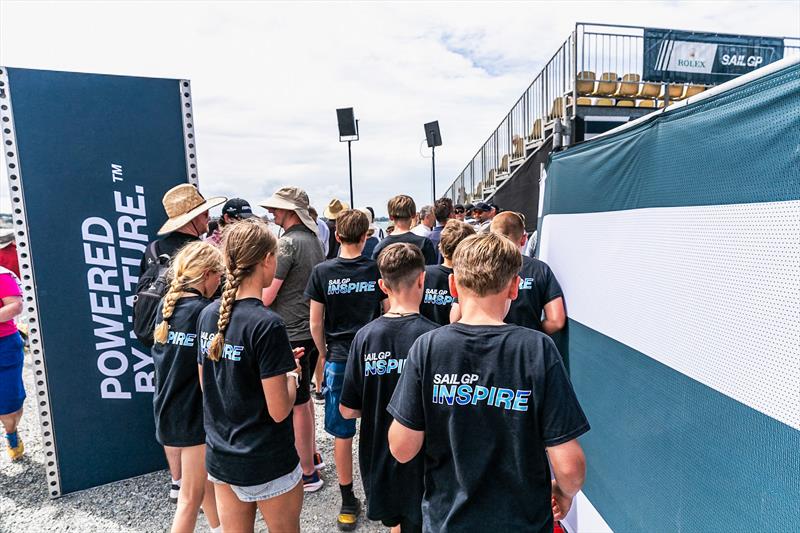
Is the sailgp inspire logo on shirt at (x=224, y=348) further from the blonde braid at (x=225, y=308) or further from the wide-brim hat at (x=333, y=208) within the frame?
the wide-brim hat at (x=333, y=208)

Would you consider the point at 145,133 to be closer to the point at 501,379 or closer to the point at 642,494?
the point at 501,379

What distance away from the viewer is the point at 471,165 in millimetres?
17469

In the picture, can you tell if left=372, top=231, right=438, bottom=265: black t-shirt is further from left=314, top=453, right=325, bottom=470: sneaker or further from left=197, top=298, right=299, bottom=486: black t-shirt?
left=197, top=298, right=299, bottom=486: black t-shirt

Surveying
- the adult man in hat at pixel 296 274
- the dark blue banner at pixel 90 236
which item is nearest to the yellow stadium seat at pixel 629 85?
the adult man in hat at pixel 296 274

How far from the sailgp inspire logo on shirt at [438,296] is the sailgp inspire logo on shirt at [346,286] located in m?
0.38

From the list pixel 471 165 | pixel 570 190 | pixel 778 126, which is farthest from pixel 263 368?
pixel 471 165

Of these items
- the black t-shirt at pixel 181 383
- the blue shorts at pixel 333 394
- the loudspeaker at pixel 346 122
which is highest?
the loudspeaker at pixel 346 122

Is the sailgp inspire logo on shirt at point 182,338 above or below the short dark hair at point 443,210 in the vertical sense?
below

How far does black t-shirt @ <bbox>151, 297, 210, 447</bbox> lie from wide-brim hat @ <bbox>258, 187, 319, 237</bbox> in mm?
1305

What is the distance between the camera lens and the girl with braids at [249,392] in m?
1.90

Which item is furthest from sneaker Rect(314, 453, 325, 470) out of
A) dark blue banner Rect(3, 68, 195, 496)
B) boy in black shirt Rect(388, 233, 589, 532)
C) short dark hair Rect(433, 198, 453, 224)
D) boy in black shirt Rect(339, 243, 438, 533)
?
short dark hair Rect(433, 198, 453, 224)

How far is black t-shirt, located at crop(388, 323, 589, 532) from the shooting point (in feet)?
4.57

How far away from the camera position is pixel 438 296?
3.05 meters

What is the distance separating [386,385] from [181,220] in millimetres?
1868
